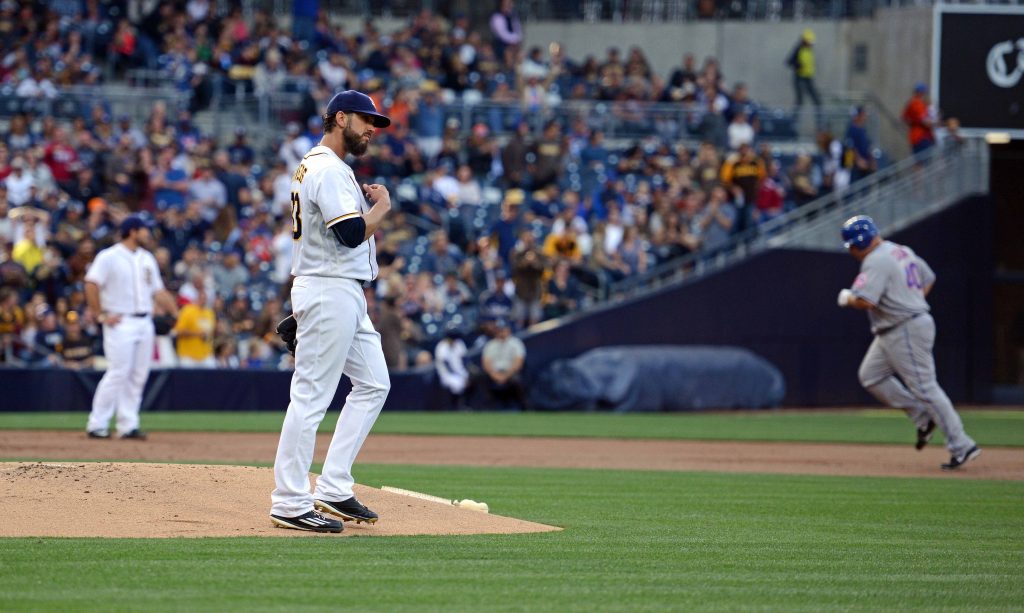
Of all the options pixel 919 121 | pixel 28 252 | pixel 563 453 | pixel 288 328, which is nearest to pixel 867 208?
pixel 919 121

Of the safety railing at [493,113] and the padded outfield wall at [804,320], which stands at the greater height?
the safety railing at [493,113]

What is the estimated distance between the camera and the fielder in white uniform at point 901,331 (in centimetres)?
1277

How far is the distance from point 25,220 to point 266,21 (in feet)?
26.7

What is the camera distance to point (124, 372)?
564 inches

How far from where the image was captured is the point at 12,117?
2334 cm

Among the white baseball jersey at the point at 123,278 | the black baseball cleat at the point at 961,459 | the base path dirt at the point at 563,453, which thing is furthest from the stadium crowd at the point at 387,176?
the black baseball cleat at the point at 961,459

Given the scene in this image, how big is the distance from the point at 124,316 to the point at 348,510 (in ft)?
24.6

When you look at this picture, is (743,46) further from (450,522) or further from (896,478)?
(450,522)

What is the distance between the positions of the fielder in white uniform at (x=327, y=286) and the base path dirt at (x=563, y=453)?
5.23 metres

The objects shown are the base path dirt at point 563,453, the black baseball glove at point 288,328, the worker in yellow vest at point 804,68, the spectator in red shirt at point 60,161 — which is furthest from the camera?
the worker in yellow vest at point 804,68

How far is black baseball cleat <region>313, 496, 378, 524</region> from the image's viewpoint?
25.1 ft

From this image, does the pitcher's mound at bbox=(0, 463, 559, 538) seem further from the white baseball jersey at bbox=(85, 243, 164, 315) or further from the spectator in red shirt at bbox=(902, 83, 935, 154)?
the spectator in red shirt at bbox=(902, 83, 935, 154)

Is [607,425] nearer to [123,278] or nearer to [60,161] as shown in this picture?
[123,278]

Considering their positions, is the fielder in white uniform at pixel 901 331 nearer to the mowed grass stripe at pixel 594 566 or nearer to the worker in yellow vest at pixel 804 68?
the mowed grass stripe at pixel 594 566
